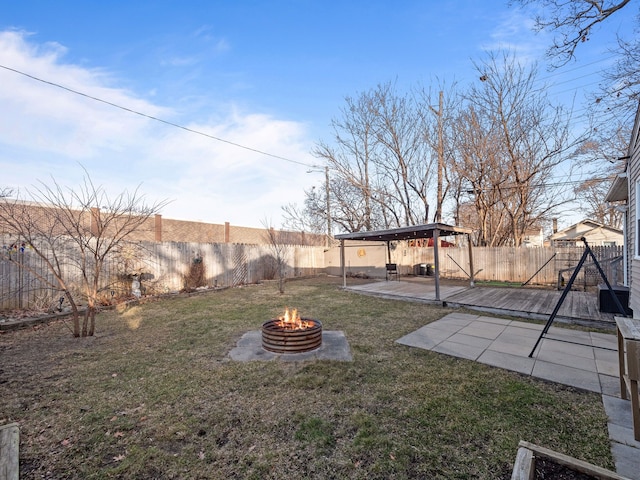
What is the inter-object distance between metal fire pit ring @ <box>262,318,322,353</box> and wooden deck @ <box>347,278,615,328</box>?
4537 mm

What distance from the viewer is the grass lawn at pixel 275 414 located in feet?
6.31

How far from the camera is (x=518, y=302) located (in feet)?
23.3

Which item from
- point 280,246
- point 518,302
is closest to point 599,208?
point 518,302

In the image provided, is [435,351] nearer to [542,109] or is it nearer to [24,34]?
[24,34]

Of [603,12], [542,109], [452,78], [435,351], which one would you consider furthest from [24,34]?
[542,109]

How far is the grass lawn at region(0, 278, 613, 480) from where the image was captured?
6.31 feet

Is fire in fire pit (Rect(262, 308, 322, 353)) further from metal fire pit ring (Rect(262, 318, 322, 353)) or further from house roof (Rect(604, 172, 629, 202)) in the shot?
house roof (Rect(604, 172, 629, 202))

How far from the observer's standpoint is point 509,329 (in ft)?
16.8

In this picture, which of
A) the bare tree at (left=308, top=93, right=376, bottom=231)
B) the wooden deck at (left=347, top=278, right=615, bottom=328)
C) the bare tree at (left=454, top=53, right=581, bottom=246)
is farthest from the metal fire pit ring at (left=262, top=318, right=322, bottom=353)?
the bare tree at (left=308, top=93, right=376, bottom=231)

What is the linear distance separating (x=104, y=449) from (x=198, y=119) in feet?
33.5

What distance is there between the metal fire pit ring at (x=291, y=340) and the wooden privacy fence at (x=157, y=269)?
10.7 feet

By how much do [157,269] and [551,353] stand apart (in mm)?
9640

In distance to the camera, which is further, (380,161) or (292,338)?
(380,161)

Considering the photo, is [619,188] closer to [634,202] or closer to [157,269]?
[634,202]
